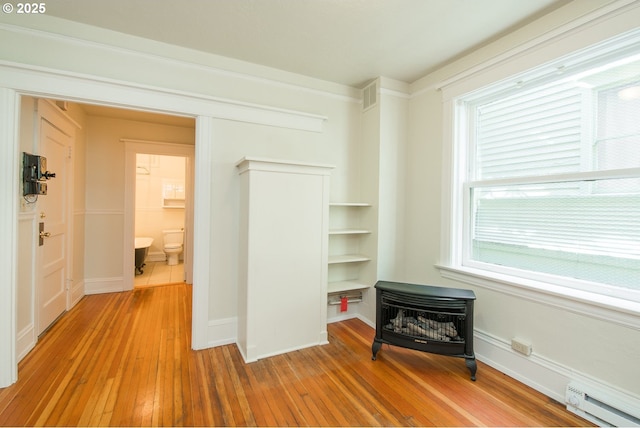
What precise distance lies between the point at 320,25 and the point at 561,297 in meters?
2.58

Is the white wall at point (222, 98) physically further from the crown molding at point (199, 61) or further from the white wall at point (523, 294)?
the white wall at point (523, 294)

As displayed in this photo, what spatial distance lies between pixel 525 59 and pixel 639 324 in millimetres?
1849

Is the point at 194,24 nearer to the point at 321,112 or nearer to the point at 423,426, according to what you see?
the point at 321,112

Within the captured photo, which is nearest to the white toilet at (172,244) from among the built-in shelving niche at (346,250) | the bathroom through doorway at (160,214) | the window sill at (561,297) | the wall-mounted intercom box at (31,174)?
the bathroom through doorway at (160,214)

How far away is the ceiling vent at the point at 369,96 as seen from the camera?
2957 mm

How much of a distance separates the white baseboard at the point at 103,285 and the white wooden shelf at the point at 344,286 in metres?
3.14

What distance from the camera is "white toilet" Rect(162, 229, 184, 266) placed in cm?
569

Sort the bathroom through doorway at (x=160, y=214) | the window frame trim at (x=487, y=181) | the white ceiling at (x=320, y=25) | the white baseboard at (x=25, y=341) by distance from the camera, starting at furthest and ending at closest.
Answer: the bathroom through doorway at (x=160, y=214), the white baseboard at (x=25, y=341), the white ceiling at (x=320, y=25), the window frame trim at (x=487, y=181)

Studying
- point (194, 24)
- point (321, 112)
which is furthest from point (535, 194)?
point (194, 24)

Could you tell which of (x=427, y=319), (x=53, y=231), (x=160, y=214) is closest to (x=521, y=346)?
(x=427, y=319)

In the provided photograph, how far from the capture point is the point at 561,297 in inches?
72.1

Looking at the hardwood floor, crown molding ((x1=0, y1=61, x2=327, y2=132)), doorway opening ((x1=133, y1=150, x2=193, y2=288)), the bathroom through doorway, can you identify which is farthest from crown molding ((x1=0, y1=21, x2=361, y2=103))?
doorway opening ((x1=133, y1=150, x2=193, y2=288))

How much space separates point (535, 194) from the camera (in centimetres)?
212

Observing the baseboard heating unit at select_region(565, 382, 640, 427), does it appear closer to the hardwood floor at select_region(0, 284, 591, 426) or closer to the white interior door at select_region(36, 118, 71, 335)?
the hardwood floor at select_region(0, 284, 591, 426)
